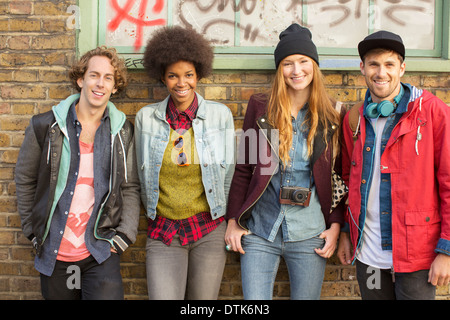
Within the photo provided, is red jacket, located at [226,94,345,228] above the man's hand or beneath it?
above

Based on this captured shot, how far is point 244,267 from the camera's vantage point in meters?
2.84

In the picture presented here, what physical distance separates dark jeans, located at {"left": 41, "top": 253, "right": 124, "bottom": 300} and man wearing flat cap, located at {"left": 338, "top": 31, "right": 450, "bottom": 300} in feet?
5.48

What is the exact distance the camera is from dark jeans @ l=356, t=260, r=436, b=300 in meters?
2.48

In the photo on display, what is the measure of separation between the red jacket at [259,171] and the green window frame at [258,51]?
19.4 inches

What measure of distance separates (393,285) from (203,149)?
1539 millimetres

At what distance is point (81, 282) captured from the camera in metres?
2.79

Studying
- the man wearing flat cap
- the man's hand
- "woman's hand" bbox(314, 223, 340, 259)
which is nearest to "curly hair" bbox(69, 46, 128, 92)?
the man wearing flat cap

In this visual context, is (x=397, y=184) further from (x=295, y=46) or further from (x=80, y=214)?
(x=80, y=214)

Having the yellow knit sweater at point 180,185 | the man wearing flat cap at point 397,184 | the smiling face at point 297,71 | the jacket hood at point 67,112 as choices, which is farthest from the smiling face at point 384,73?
the jacket hood at point 67,112

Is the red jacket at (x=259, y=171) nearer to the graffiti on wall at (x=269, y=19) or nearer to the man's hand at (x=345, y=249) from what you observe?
the man's hand at (x=345, y=249)

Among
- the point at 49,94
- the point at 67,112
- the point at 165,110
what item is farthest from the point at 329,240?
the point at 49,94

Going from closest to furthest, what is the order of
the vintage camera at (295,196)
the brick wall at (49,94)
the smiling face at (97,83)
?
the vintage camera at (295,196) → the smiling face at (97,83) → the brick wall at (49,94)

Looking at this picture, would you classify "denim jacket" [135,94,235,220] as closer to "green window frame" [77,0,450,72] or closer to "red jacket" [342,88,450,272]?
"green window frame" [77,0,450,72]

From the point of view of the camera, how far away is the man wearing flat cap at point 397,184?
8.09ft
